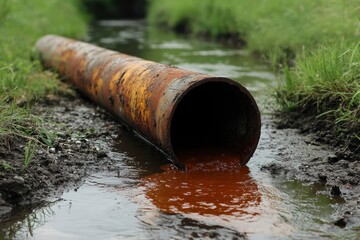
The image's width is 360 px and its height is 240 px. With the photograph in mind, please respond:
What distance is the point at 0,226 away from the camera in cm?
307

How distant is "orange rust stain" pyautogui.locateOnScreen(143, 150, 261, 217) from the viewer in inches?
131

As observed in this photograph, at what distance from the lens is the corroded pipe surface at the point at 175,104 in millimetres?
4000

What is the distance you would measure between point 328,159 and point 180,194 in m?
1.28

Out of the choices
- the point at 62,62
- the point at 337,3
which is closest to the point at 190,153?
the point at 62,62

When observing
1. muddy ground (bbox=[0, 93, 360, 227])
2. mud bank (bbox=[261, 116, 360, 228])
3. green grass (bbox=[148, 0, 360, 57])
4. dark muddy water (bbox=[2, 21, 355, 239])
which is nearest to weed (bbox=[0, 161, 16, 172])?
muddy ground (bbox=[0, 93, 360, 227])

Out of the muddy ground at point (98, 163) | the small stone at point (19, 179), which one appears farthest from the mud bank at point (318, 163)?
the small stone at point (19, 179)

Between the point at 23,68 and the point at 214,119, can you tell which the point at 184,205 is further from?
the point at 23,68

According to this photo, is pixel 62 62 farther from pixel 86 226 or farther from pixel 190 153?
pixel 86 226

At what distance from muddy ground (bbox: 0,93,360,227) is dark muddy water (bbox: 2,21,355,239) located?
9cm

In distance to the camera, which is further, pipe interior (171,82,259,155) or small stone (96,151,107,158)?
pipe interior (171,82,259,155)

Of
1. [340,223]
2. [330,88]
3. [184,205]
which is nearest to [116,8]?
[330,88]

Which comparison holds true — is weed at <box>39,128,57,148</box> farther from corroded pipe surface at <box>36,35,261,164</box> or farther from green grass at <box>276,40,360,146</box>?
green grass at <box>276,40,360,146</box>

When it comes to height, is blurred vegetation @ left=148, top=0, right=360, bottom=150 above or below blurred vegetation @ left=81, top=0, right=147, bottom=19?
below

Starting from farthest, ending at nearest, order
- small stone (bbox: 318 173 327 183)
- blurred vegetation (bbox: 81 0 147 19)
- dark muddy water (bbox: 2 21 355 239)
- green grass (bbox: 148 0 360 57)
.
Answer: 1. blurred vegetation (bbox: 81 0 147 19)
2. green grass (bbox: 148 0 360 57)
3. small stone (bbox: 318 173 327 183)
4. dark muddy water (bbox: 2 21 355 239)
